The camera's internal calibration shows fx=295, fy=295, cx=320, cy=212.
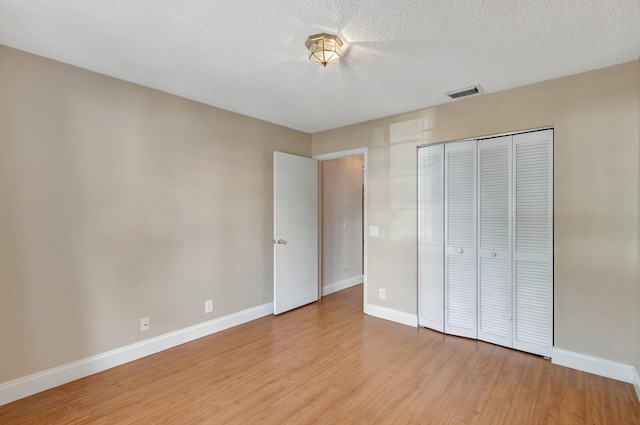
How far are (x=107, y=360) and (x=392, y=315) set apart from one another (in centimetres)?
287

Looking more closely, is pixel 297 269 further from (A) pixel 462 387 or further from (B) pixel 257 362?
(A) pixel 462 387

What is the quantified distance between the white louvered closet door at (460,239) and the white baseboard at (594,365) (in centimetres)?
67

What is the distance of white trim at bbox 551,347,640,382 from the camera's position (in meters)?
2.25

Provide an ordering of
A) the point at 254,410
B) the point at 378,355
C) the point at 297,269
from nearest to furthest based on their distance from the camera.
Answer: the point at 254,410, the point at 378,355, the point at 297,269

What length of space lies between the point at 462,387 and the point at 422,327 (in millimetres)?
1131

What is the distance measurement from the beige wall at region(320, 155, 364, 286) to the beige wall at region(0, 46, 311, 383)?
→ 62.3 inches

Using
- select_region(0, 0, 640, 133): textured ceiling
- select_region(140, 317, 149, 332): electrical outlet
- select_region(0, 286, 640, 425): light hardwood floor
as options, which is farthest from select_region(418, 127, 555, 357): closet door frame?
select_region(140, 317, 149, 332): electrical outlet

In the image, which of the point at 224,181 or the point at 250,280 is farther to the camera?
the point at 250,280

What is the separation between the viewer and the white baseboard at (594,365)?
225cm

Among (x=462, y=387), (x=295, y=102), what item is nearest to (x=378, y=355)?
(x=462, y=387)

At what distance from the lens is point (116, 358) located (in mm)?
2520

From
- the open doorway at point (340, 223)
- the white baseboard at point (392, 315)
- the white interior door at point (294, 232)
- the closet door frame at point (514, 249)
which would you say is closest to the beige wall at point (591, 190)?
the closet door frame at point (514, 249)

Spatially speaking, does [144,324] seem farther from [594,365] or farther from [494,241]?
[594,365]

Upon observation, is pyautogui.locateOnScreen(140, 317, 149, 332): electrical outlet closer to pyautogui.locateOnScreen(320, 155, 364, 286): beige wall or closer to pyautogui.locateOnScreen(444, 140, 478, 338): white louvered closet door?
pyautogui.locateOnScreen(320, 155, 364, 286): beige wall
